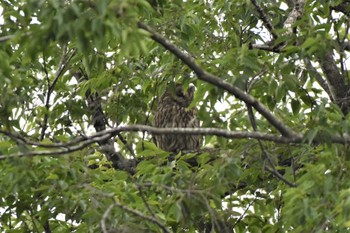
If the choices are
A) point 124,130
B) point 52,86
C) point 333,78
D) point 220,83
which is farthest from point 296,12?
point 124,130

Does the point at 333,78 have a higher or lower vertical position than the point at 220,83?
higher

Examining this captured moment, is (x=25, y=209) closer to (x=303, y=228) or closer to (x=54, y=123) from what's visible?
(x=54, y=123)

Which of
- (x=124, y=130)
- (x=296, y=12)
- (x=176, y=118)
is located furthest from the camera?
(x=176, y=118)

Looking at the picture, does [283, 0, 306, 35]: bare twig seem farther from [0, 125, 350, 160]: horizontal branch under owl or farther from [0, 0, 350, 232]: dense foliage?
[0, 125, 350, 160]: horizontal branch under owl

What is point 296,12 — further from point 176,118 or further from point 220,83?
point 176,118

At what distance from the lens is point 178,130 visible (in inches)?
230

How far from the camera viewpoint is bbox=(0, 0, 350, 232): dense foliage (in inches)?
224

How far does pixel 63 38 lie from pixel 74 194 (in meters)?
2.26

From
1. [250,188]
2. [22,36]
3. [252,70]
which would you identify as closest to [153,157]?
[250,188]

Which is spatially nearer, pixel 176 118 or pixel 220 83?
pixel 220 83

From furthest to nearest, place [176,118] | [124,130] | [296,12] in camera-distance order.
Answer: [176,118] → [296,12] → [124,130]

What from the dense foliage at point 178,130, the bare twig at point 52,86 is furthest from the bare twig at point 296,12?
the bare twig at point 52,86

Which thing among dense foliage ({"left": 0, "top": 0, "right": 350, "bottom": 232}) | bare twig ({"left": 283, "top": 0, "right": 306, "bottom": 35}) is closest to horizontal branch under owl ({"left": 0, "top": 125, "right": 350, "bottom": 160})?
dense foliage ({"left": 0, "top": 0, "right": 350, "bottom": 232})

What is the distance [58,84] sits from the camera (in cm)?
983
